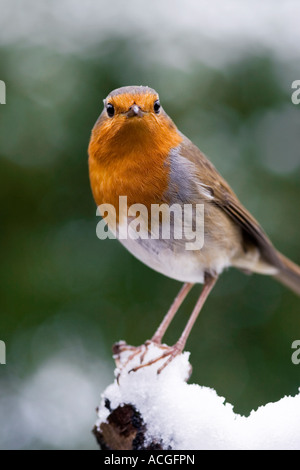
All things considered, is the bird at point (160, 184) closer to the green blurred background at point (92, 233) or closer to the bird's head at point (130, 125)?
the bird's head at point (130, 125)

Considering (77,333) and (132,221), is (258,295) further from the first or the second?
(132,221)

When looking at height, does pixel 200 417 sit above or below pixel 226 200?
below

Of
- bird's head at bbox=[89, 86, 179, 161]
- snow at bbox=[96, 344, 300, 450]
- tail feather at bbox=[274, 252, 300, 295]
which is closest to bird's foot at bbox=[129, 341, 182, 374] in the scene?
snow at bbox=[96, 344, 300, 450]

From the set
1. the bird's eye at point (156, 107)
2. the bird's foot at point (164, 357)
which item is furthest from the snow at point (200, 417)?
the bird's eye at point (156, 107)

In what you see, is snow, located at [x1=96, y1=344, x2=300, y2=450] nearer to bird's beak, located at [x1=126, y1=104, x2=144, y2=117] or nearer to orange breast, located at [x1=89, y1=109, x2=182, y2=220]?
orange breast, located at [x1=89, y1=109, x2=182, y2=220]

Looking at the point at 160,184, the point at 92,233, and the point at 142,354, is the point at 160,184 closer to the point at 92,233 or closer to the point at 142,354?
the point at 142,354

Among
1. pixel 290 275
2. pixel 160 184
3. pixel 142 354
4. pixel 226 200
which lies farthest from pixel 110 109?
pixel 290 275
